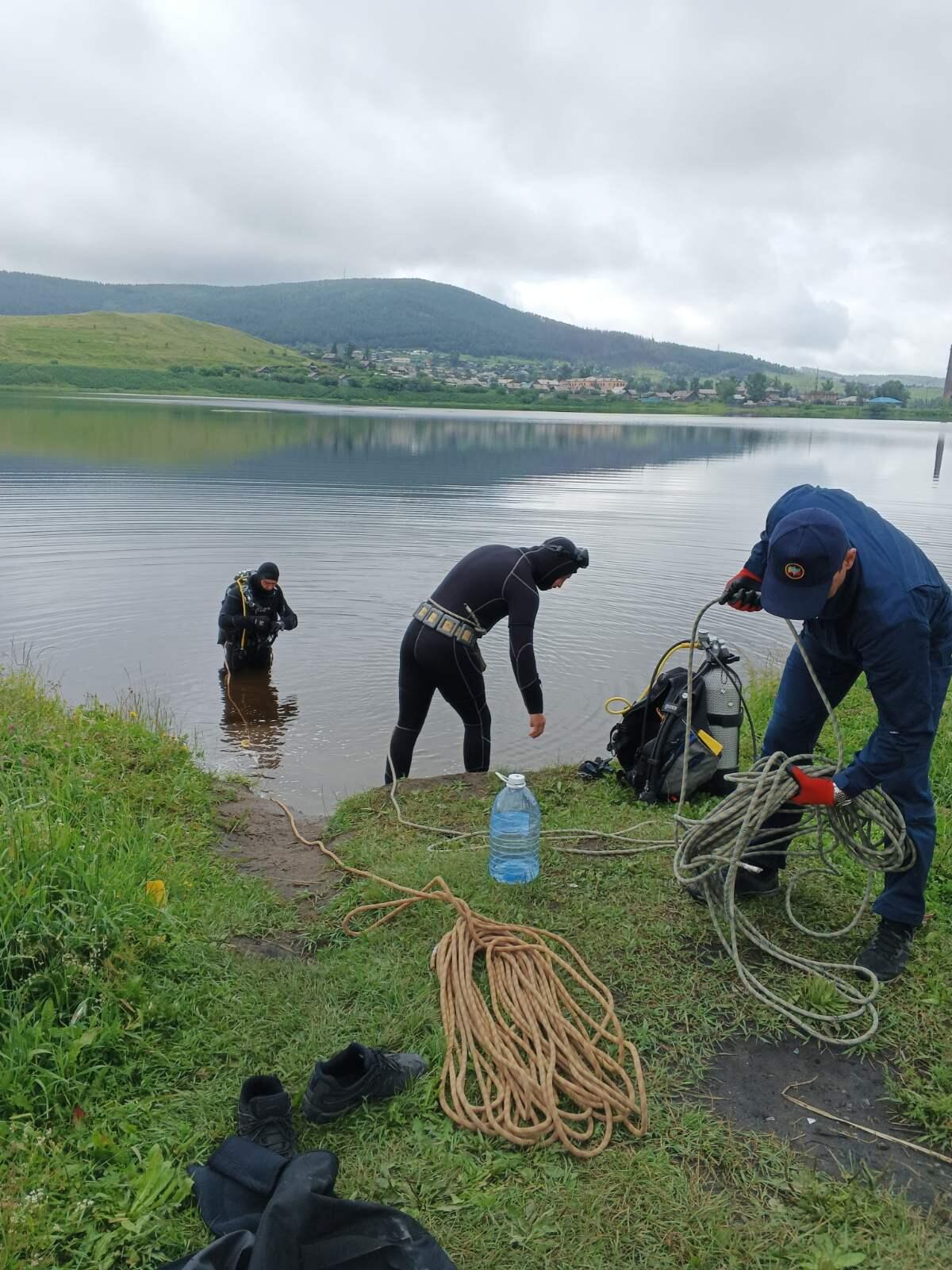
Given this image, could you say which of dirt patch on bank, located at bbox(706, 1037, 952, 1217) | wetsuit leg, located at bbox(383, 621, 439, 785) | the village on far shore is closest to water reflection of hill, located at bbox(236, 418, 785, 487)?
wetsuit leg, located at bbox(383, 621, 439, 785)

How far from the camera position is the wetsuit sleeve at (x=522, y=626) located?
5.68 m

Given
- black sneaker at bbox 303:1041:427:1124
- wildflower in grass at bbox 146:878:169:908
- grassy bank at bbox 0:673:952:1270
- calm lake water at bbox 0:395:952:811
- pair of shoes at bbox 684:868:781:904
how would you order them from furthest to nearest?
calm lake water at bbox 0:395:952:811, pair of shoes at bbox 684:868:781:904, wildflower in grass at bbox 146:878:169:908, black sneaker at bbox 303:1041:427:1124, grassy bank at bbox 0:673:952:1270

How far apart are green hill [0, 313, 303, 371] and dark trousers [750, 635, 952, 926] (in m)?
105

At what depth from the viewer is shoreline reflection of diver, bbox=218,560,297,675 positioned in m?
9.73

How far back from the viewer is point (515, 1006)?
137 inches

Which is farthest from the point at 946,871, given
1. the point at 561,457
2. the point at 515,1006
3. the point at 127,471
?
the point at 561,457

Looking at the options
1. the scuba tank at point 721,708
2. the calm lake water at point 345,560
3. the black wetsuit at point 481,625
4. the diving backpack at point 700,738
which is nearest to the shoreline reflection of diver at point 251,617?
the calm lake water at point 345,560

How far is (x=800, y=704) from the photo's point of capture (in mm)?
4129

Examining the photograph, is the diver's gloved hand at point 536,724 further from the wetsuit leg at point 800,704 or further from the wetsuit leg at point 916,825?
the wetsuit leg at point 916,825

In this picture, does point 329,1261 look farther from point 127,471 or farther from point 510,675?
point 127,471

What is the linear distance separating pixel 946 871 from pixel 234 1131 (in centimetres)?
374

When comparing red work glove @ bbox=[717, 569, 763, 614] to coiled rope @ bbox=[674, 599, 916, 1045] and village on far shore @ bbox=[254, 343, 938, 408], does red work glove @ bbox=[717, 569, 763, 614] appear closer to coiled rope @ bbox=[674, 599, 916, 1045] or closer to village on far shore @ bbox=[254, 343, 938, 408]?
coiled rope @ bbox=[674, 599, 916, 1045]

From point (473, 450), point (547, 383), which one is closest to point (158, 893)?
point (473, 450)

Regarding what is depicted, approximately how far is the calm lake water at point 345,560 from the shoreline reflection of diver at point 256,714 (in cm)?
3
